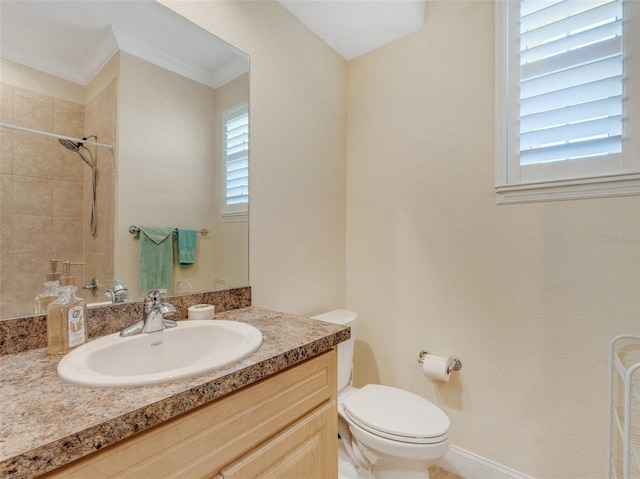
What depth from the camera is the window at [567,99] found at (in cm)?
120

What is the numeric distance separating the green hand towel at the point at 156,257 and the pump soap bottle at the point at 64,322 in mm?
234

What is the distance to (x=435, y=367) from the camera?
153 centimetres

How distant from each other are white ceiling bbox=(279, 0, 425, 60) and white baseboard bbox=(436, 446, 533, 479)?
224 centimetres

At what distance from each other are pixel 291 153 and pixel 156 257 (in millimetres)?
831

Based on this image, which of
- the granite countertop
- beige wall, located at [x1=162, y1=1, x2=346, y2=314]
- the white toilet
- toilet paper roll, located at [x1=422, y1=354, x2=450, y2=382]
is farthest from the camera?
toilet paper roll, located at [x1=422, y1=354, x2=450, y2=382]

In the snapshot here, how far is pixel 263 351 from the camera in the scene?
2.60 ft

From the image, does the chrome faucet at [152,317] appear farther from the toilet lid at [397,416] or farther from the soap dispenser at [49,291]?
the toilet lid at [397,416]

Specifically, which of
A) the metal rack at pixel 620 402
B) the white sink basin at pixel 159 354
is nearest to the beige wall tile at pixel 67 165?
the white sink basin at pixel 159 354

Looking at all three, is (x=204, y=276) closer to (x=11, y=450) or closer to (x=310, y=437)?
(x=310, y=437)

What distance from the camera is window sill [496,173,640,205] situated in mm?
1185

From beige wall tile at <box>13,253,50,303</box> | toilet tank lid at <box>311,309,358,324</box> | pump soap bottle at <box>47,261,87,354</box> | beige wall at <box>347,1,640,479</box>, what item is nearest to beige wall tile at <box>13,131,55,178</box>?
beige wall tile at <box>13,253,50,303</box>

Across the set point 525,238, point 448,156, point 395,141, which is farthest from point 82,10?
point 525,238

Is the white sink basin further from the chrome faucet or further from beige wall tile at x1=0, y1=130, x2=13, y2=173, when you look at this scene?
beige wall tile at x1=0, y1=130, x2=13, y2=173

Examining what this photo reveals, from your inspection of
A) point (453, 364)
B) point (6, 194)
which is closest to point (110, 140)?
point (6, 194)
